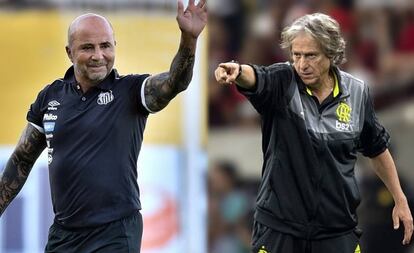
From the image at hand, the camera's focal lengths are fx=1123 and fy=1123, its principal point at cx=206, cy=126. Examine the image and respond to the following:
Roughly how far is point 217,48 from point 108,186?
541 centimetres

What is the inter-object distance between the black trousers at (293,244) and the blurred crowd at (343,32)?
4.68 metres

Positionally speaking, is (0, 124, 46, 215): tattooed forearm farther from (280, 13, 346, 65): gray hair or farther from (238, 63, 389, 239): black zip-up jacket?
(280, 13, 346, 65): gray hair

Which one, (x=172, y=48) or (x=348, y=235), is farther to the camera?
(x=172, y=48)

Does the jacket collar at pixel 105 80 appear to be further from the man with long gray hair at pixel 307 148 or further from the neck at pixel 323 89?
the neck at pixel 323 89

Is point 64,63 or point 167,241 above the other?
point 64,63

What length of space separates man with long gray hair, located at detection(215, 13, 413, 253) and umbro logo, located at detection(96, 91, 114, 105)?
79cm

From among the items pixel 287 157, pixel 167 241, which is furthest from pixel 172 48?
pixel 287 157

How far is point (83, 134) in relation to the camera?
601 centimetres

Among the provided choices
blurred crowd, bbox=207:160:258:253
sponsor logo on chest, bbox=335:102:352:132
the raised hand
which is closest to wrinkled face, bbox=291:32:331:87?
sponsor logo on chest, bbox=335:102:352:132

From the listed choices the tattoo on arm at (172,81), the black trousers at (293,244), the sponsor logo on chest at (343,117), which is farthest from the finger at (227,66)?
the black trousers at (293,244)

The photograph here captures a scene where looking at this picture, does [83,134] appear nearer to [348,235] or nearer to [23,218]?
[348,235]

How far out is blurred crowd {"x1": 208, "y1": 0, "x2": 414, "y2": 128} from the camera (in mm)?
11234

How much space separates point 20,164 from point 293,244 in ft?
5.40

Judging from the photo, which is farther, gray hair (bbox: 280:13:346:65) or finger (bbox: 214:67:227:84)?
gray hair (bbox: 280:13:346:65)
